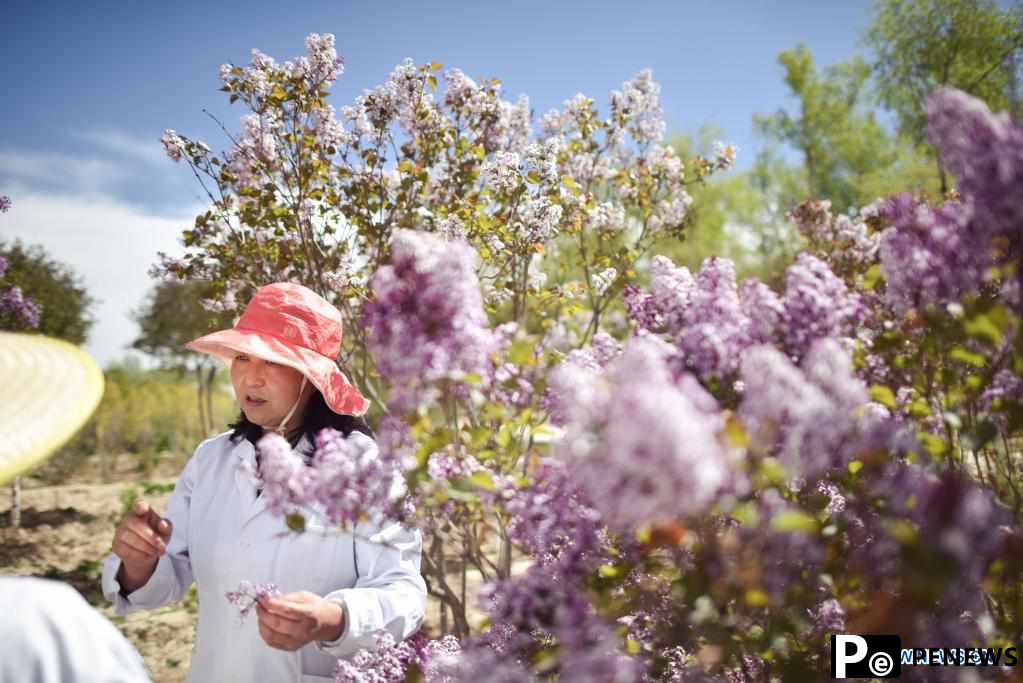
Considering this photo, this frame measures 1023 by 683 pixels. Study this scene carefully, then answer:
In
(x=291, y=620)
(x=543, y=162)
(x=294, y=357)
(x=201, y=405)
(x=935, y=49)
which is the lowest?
(x=291, y=620)

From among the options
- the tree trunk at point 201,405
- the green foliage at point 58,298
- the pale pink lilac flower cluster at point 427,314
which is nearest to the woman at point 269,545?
the pale pink lilac flower cluster at point 427,314

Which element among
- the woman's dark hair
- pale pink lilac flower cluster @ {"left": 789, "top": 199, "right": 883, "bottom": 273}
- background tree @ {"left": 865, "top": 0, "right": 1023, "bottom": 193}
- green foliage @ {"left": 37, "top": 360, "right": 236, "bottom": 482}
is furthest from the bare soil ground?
background tree @ {"left": 865, "top": 0, "right": 1023, "bottom": 193}

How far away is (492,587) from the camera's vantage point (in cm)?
146

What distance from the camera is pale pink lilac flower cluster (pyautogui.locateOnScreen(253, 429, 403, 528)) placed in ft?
4.48

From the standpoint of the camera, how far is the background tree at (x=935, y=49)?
10.3m

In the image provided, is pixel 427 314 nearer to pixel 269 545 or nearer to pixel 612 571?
pixel 612 571

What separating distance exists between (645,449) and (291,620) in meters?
1.32

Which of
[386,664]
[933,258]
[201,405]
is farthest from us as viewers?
[201,405]

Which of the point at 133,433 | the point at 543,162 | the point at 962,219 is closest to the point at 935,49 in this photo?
the point at 543,162

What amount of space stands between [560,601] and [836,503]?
4.28 ft

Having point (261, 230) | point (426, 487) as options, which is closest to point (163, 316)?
point (261, 230)

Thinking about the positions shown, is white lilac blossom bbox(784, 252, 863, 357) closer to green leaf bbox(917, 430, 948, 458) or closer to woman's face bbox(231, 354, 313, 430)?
green leaf bbox(917, 430, 948, 458)

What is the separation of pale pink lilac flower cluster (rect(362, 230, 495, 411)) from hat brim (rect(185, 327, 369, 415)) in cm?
99

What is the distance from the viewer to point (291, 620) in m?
1.68
